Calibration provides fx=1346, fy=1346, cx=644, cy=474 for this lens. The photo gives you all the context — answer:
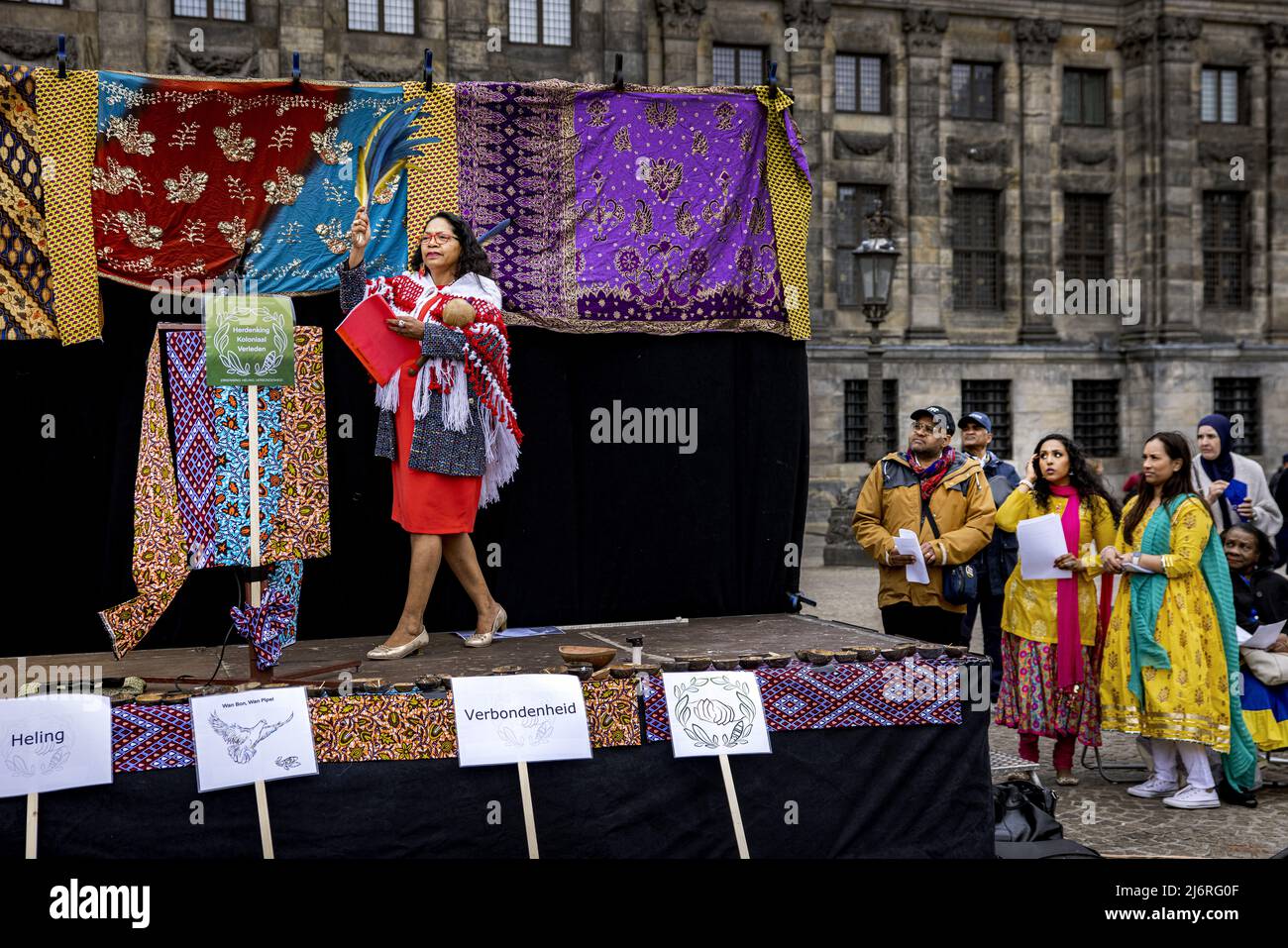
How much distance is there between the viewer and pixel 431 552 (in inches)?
243

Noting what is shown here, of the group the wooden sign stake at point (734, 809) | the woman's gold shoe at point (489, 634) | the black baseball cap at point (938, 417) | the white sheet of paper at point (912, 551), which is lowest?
the wooden sign stake at point (734, 809)

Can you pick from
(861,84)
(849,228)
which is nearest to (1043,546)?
(849,228)

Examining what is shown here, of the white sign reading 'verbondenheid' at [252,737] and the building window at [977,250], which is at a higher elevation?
the building window at [977,250]

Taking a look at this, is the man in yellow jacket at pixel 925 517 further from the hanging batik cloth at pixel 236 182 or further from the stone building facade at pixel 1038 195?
the stone building facade at pixel 1038 195

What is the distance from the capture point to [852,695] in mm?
5477

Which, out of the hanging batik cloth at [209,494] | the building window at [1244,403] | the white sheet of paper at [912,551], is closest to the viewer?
the hanging batik cloth at [209,494]

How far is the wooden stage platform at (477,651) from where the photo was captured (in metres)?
5.73

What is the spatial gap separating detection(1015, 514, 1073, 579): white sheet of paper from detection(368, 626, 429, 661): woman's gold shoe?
326 cm

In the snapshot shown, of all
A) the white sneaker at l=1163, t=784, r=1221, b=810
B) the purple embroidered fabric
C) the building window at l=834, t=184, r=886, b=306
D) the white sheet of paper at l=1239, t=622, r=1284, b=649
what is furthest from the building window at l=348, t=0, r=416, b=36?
the white sneaker at l=1163, t=784, r=1221, b=810

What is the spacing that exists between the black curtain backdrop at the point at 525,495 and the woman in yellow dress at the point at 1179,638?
1.88 m

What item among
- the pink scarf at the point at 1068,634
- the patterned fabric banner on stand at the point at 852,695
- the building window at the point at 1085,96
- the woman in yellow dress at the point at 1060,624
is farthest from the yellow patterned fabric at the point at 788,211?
the building window at the point at 1085,96

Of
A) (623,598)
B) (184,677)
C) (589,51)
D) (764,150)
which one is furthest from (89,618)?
(589,51)

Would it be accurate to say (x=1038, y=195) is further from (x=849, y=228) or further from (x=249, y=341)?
(x=249, y=341)

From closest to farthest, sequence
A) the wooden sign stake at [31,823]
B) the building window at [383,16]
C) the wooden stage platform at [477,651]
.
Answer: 1. the wooden sign stake at [31,823]
2. the wooden stage platform at [477,651]
3. the building window at [383,16]
